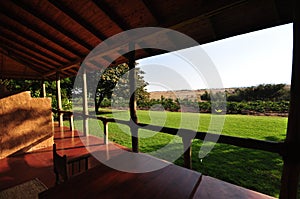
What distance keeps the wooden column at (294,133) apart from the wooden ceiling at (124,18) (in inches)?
25.4

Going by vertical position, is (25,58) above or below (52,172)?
above

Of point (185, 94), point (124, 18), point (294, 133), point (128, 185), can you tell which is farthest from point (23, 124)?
point (185, 94)

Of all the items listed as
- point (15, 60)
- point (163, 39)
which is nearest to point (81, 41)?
point (163, 39)

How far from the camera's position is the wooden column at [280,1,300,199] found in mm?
1525

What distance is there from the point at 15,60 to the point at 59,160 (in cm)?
724

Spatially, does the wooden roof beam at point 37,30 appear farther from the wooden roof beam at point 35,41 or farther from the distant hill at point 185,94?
the distant hill at point 185,94

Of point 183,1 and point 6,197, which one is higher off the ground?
point 183,1

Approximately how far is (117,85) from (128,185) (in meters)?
14.3

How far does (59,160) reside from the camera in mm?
1672

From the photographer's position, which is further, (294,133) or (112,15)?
(112,15)

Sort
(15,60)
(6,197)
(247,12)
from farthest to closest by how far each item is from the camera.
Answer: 1. (15,60)
2. (6,197)
3. (247,12)

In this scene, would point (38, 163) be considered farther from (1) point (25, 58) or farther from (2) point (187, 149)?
(1) point (25, 58)

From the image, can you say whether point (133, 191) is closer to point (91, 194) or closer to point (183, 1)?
point (91, 194)

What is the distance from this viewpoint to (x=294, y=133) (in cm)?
156
